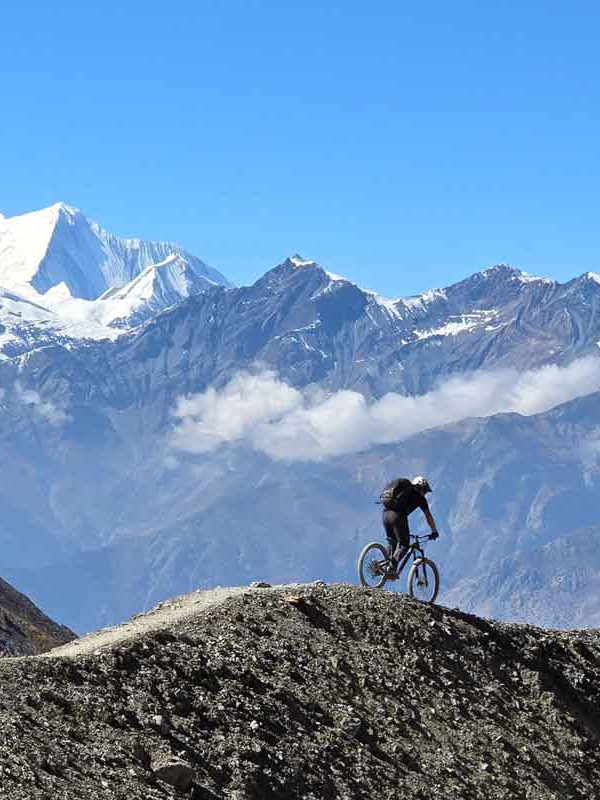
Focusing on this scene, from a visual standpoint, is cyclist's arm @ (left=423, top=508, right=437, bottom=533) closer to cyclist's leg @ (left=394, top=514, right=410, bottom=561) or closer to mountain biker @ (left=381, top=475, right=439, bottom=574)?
mountain biker @ (left=381, top=475, right=439, bottom=574)

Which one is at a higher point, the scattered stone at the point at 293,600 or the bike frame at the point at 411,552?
the bike frame at the point at 411,552

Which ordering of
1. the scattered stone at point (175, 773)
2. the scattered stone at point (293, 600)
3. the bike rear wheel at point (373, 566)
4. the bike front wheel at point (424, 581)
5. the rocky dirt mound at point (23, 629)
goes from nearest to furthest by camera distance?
the scattered stone at point (175, 773), the scattered stone at point (293, 600), the bike rear wheel at point (373, 566), the bike front wheel at point (424, 581), the rocky dirt mound at point (23, 629)

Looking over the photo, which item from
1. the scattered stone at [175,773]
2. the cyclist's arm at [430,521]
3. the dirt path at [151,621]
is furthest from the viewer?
the cyclist's arm at [430,521]

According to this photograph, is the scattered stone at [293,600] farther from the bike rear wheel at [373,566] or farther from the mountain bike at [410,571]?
the bike rear wheel at [373,566]

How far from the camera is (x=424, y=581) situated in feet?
112

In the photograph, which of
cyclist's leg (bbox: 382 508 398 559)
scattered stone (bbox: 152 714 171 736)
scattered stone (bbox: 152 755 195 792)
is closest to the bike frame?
cyclist's leg (bbox: 382 508 398 559)

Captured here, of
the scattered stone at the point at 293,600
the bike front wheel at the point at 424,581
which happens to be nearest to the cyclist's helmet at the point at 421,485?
the bike front wheel at the point at 424,581

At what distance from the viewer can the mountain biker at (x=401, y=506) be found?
107 feet

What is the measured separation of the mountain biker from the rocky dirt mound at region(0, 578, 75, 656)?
563 inches

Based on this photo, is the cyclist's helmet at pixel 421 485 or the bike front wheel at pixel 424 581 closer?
the cyclist's helmet at pixel 421 485

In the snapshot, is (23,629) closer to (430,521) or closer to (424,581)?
(424,581)

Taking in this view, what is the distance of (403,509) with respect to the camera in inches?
1289

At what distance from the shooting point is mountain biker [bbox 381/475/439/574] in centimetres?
3259

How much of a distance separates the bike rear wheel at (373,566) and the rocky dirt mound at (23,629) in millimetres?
13322
